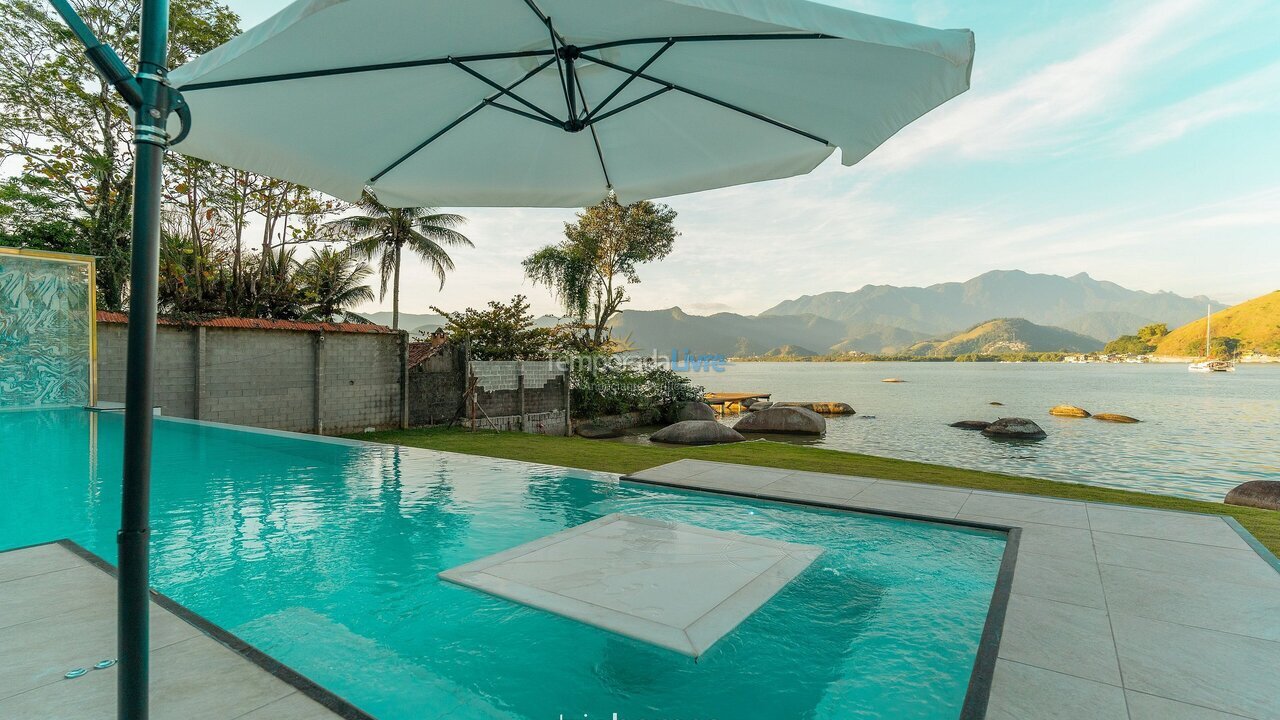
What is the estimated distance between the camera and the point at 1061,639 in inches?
98.6

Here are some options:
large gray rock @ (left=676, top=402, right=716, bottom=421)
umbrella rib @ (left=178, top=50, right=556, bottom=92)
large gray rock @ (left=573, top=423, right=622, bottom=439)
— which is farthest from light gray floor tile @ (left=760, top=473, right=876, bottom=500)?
large gray rock @ (left=676, top=402, right=716, bottom=421)

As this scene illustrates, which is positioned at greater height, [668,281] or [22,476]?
[668,281]

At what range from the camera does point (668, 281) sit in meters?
26.7

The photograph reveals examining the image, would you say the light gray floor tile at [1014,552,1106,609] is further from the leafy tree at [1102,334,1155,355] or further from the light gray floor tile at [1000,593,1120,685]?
the leafy tree at [1102,334,1155,355]

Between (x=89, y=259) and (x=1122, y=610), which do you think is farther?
(x=89, y=259)

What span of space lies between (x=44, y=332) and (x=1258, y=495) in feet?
54.5

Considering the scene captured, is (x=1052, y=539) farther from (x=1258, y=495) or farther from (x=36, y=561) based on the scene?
(x=36, y=561)

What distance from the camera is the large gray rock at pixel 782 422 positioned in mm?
20578

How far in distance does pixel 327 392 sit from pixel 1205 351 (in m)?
107

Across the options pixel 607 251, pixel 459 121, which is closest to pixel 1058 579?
pixel 459 121

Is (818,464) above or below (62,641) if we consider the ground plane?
below

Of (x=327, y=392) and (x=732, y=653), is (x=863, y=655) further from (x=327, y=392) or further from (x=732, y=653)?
(x=327, y=392)

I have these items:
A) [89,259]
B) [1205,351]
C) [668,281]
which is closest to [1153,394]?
[668,281]

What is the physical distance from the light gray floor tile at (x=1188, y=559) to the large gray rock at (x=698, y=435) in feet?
31.6
